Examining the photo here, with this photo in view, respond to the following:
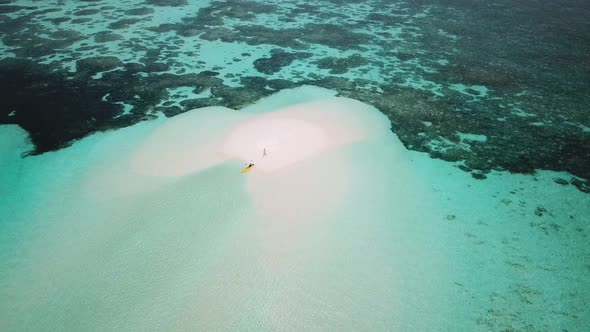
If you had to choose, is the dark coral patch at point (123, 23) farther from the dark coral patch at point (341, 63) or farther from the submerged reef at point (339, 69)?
the dark coral patch at point (341, 63)

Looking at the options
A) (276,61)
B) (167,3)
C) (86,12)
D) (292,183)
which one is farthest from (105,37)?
(292,183)

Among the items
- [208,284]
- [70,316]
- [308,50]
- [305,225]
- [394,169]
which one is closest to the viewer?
[70,316]

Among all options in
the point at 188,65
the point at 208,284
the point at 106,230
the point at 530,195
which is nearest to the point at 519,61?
the point at 530,195

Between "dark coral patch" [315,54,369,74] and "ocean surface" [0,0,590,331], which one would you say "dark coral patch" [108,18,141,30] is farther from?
"dark coral patch" [315,54,369,74]

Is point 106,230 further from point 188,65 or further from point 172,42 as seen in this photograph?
point 172,42

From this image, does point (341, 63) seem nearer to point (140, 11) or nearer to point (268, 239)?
point (268, 239)
